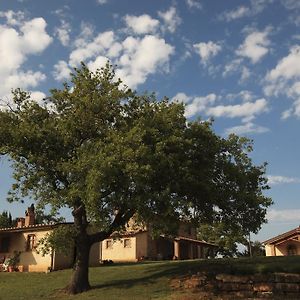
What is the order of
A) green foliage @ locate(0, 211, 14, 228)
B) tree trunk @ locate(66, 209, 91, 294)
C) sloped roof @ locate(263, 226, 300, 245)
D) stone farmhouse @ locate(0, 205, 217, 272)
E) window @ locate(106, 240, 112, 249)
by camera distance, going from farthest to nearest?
green foliage @ locate(0, 211, 14, 228) < sloped roof @ locate(263, 226, 300, 245) < window @ locate(106, 240, 112, 249) < stone farmhouse @ locate(0, 205, 217, 272) < tree trunk @ locate(66, 209, 91, 294)

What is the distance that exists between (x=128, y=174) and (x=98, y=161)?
1.80m

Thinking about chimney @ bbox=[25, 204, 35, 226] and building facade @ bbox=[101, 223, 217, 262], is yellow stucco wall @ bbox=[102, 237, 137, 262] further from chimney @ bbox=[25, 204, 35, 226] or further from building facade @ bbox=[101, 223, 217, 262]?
chimney @ bbox=[25, 204, 35, 226]

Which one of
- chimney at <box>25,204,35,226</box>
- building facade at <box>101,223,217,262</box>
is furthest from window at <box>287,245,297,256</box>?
chimney at <box>25,204,35,226</box>

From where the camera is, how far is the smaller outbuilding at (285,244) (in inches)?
2290

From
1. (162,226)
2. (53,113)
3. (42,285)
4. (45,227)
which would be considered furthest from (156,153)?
(45,227)

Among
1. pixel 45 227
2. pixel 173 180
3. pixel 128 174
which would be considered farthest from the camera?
pixel 45 227

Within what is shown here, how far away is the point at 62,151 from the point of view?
1115 inches

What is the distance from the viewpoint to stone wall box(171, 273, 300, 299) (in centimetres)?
2511

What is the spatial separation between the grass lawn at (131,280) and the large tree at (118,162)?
7.36 ft

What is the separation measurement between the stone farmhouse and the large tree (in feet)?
14.9

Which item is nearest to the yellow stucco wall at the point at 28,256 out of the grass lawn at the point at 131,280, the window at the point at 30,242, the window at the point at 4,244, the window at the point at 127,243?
the window at the point at 30,242

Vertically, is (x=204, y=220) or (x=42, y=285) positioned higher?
(x=204, y=220)

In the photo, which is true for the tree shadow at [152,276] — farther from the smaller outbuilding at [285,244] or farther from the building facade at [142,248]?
the smaller outbuilding at [285,244]

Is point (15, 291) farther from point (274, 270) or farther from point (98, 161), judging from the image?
point (274, 270)
